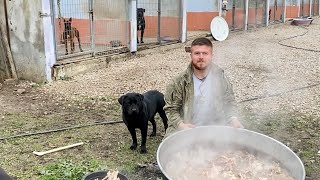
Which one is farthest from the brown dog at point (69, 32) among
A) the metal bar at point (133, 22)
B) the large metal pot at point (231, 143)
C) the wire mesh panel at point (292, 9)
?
the wire mesh panel at point (292, 9)

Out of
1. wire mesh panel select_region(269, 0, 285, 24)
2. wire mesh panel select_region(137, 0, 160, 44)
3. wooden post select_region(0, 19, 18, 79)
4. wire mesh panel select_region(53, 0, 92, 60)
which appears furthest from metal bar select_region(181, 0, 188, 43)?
wire mesh panel select_region(269, 0, 285, 24)

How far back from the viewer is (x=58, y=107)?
724 cm

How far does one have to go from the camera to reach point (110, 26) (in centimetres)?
1045

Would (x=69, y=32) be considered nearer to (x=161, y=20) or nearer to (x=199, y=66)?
(x=161, y=20)

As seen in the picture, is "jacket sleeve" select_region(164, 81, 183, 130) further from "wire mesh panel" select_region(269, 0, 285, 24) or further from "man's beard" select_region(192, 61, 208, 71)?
"wire mesh panel" select_region(269, 0, 285, 24)

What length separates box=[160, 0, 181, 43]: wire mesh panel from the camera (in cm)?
1281

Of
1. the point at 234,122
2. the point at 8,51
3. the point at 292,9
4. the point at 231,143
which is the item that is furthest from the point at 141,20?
the point at 292,9

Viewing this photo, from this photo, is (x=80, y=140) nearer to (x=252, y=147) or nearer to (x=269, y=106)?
(x=252, y=147)

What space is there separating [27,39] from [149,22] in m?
4.61

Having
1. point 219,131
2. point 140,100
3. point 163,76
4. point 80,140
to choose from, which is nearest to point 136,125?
point 140,100

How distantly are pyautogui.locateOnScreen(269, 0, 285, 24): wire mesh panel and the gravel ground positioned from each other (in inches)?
245

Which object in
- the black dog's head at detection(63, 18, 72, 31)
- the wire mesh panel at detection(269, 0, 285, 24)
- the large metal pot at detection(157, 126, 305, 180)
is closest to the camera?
the large metal pot at detection(157, 126, 305, 180)

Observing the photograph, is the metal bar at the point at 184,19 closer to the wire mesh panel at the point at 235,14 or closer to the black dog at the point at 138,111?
the wire mesh panel at the point at 235,14

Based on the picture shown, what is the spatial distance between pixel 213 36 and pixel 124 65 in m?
5.94
